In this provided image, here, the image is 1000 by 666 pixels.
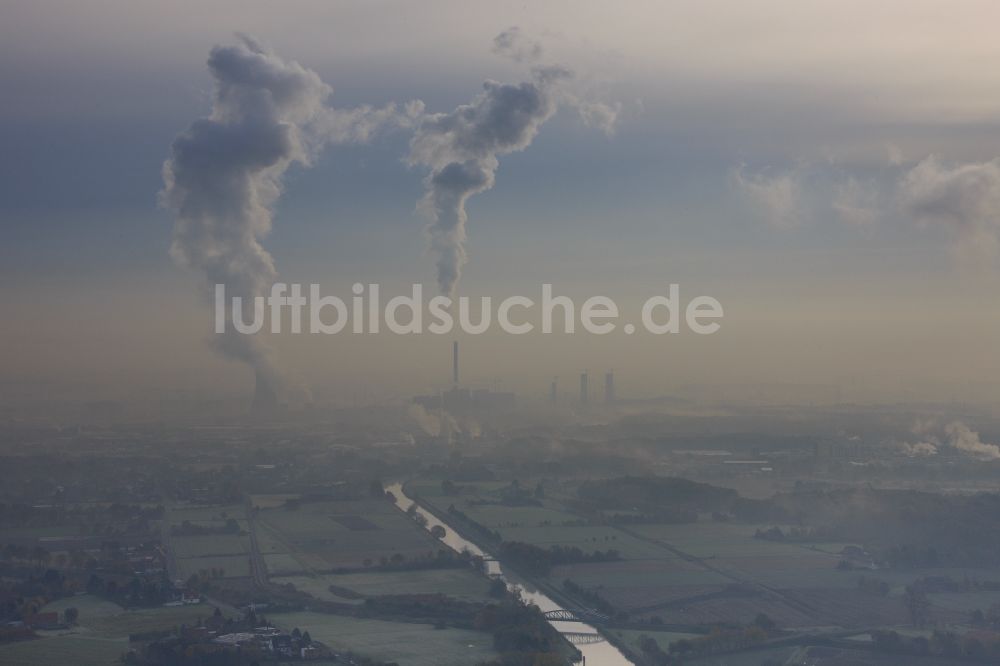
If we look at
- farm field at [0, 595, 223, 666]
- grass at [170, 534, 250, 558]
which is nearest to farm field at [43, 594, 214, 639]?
farm field at [0, 595, 223, 666]

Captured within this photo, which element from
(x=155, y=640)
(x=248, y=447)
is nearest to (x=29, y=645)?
(x=155, y=640)

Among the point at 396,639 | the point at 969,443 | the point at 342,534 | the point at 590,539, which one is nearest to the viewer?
the point at 396,639

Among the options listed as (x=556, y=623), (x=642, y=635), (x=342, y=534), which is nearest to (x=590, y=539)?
(x=342, y=534)

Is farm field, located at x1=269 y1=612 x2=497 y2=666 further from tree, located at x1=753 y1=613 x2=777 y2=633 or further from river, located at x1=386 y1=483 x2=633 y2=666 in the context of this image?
tree, located at x1=753 y1=613 x2=777 y2=633

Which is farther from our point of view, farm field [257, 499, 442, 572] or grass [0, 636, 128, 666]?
farm field [257, 499, 442, 572]

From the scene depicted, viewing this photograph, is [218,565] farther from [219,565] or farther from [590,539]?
[590,539]

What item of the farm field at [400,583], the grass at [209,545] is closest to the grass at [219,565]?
the grass at [209,545]

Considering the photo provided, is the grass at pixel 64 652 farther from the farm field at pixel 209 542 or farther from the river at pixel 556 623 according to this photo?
the river at pixel 556 623
